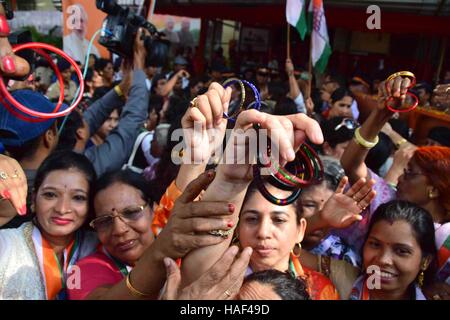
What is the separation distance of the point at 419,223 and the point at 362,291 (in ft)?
1.01

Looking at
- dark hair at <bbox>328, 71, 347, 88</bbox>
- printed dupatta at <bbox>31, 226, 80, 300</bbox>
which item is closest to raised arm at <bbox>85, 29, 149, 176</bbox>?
printed dupatta at <bbox>31, 226, 80, 300</bbox>

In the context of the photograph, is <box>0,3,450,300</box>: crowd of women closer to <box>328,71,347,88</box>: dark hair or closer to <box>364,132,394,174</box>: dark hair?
<box>364,132,394,174</box>: dark hair

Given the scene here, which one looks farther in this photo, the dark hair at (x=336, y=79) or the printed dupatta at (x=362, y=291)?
the dark hair at (x=336, y=79)

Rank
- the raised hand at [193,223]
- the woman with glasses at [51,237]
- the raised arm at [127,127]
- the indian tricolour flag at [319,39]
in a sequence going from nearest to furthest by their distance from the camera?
the raised hand at [193,223] → the woman with glasses at [51,237] → the raised arm at [127,127] → the indian tricolour flag at [319,39]

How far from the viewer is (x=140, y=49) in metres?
2.51

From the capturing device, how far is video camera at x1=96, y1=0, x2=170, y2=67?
94.3 inches

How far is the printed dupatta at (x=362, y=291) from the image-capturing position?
4.86 ft

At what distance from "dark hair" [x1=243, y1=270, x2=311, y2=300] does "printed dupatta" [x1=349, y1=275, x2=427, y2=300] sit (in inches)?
15.7

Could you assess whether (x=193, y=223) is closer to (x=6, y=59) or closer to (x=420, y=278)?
(x=6, y=59)

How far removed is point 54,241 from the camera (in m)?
1.54

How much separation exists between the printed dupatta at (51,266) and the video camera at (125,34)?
1260mm

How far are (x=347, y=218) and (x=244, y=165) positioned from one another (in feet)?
2.26

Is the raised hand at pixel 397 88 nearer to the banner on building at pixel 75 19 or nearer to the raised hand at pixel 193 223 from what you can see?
the raised hand at pixel 193 223

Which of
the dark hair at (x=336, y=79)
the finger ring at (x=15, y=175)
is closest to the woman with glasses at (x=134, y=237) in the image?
the finger ring at (x=15, y=175)
